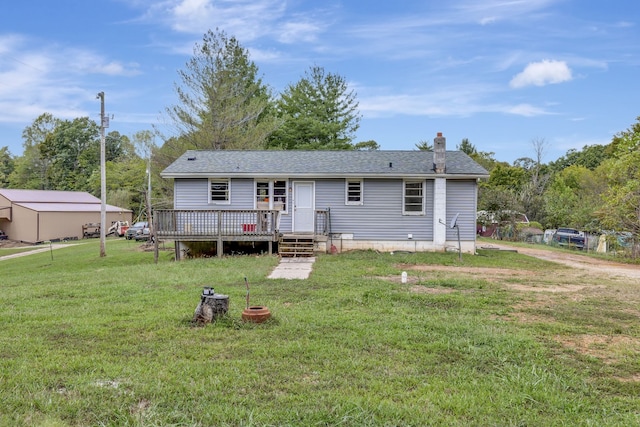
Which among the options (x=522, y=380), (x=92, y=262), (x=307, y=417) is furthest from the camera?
(x=92, y=262)

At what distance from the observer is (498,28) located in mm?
16203

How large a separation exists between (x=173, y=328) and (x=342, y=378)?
8.05ft

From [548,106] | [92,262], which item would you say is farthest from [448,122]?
[92,262]

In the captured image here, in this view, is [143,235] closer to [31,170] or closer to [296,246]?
[296,246]

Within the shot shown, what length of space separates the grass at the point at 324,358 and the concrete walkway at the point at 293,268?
157 centimetres

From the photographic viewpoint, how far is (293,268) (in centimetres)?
1109

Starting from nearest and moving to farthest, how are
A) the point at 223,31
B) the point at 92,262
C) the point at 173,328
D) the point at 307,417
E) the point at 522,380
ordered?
the point at 307,417
the point at 522,380
the point at 173,328
the point at 92,262
the point at 223,31

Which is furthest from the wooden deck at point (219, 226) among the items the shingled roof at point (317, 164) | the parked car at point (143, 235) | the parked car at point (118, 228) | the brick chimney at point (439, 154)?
the parked car at point (118, 228)

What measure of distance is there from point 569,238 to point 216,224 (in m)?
19.2

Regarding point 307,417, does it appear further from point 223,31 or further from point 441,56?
point 223,31

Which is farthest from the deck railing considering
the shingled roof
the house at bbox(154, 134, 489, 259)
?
the shingled roof

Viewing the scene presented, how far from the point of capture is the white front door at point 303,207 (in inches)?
605

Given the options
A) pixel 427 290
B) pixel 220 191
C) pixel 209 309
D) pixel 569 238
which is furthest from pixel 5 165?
pixel 427 290

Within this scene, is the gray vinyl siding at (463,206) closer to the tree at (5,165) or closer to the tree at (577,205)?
the tree at (577,205)
